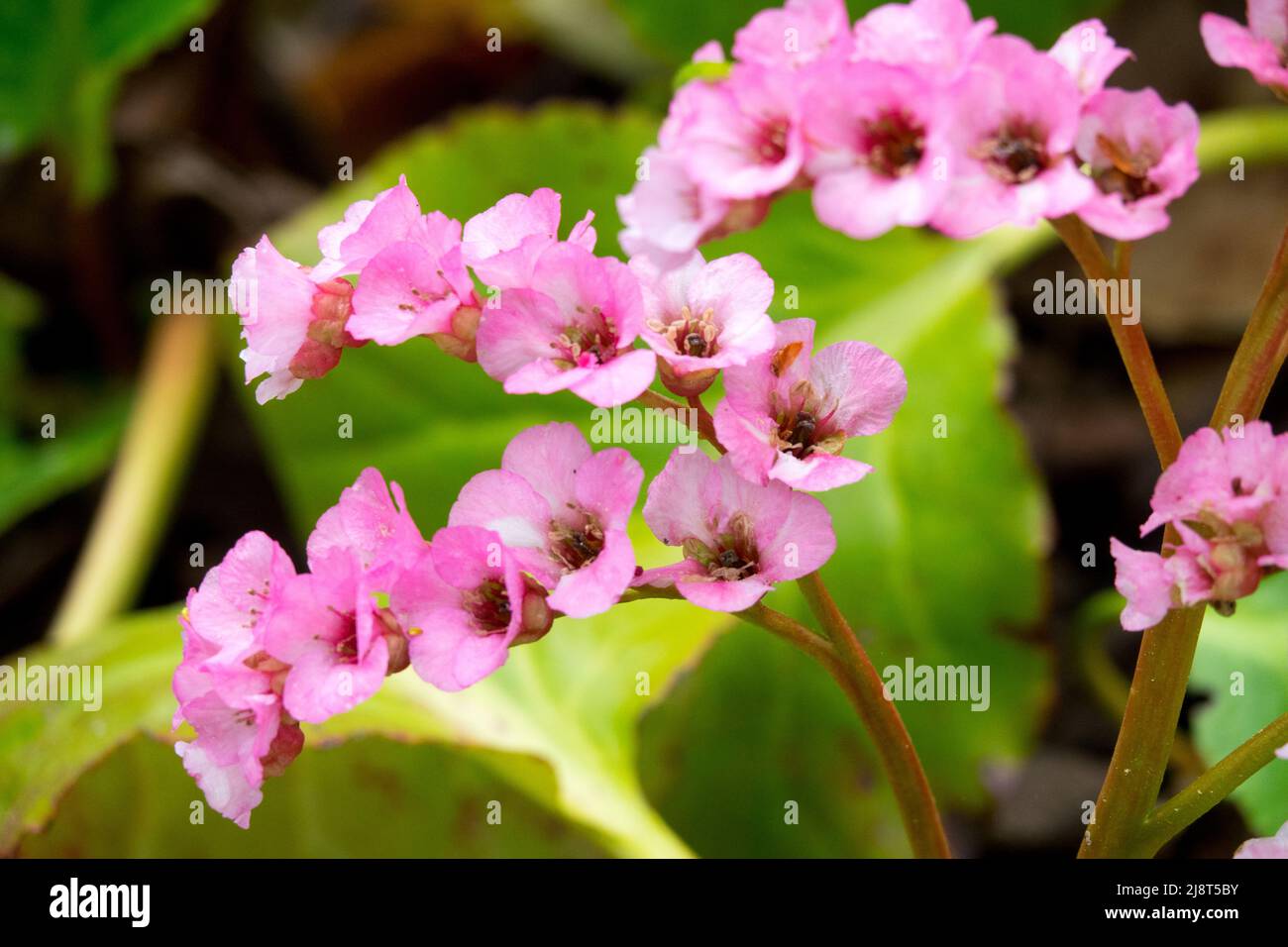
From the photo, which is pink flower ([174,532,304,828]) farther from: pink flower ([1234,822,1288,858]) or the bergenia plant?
pink flower ([1234,822,1288,858])

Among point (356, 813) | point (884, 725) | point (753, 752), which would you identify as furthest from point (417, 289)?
point (753, 752)

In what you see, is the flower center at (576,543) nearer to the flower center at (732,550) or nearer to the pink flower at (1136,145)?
the flower center at (732,550)

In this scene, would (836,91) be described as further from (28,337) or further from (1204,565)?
(28,337)

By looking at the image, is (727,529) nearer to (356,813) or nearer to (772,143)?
(772,143)

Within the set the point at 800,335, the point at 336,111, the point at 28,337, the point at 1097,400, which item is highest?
the point at 336,111

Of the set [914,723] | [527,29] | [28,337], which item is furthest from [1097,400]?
[28,337]
